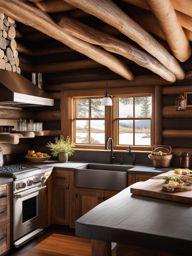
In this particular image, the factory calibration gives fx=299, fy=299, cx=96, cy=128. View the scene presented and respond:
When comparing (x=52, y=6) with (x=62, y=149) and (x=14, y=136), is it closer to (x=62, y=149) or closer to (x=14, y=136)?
(x=14, y=136)

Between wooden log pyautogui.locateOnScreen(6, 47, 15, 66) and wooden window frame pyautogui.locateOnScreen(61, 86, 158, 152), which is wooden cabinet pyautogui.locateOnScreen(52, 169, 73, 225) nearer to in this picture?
wooden window frame pyautogui.locateOnScreen(61, 86, 158, 152)

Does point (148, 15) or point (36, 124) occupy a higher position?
point (148, 15)

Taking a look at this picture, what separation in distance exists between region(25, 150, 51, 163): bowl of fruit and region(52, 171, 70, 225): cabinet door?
→ 1.81 ft

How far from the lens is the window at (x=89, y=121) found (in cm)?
532

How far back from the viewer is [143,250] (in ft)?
6.20

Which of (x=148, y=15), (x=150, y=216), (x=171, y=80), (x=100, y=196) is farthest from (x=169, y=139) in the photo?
(x=150, y=216)

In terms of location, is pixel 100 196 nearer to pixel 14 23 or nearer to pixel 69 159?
pixel 69 159

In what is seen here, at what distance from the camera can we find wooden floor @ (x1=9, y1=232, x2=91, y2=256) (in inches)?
151

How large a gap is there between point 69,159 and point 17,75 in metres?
1.72

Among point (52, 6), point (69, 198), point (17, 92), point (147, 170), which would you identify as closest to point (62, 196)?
point (69, 198)

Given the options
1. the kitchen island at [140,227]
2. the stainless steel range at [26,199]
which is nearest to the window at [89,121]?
the stainless steel range at [26,199]

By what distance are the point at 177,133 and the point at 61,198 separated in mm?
2067

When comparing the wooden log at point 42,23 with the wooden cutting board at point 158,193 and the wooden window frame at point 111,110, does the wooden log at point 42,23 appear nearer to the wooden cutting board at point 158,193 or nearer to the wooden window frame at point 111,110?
the wooden window frame at point 111,110

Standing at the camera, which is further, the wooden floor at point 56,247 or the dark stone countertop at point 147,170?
the dark stone countertop at point 147,170
